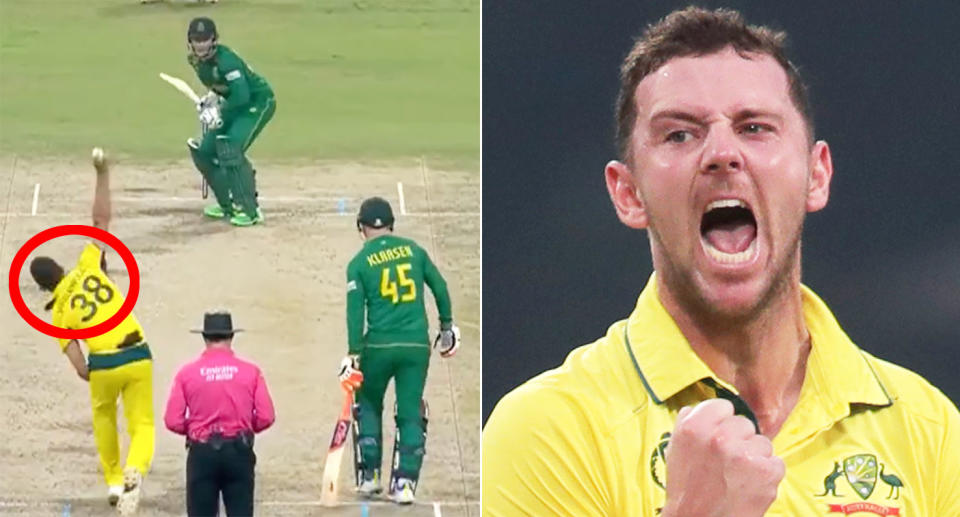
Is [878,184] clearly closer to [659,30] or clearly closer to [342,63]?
[659,30]

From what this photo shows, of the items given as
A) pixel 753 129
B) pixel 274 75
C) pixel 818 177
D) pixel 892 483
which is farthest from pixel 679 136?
pixel 274 75

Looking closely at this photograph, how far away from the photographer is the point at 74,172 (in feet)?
13.2

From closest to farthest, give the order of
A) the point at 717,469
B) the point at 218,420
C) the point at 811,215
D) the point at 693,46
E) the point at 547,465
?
1. the point at 717,469
2. the point at 547,465
3. the point at 693,46
4. the point at 811,215
5. the point at 218,420

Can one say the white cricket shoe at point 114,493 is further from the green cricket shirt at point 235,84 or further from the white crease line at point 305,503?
the green cricket shirt at point 235,84

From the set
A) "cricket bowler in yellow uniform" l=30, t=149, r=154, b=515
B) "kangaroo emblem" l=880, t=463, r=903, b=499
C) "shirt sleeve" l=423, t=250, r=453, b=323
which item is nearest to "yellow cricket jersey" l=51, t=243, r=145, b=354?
"cricket bowler in yellow uniform" l=30, t=149, r=154, b=515

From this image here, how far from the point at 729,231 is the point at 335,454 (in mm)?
1320

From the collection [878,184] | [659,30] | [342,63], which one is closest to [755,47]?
[659,30]

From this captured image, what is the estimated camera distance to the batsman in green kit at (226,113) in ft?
13.1

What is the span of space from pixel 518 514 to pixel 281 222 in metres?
1.32

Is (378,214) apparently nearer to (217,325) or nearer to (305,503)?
(217,325)

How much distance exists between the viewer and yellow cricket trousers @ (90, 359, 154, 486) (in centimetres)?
397

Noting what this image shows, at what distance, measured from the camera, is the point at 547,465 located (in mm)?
2910

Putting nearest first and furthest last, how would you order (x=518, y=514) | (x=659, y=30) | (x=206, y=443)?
(x=518, y=514), (x=659, y=30), (x=206, y=443)

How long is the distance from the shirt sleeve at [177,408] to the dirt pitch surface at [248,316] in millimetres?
61
